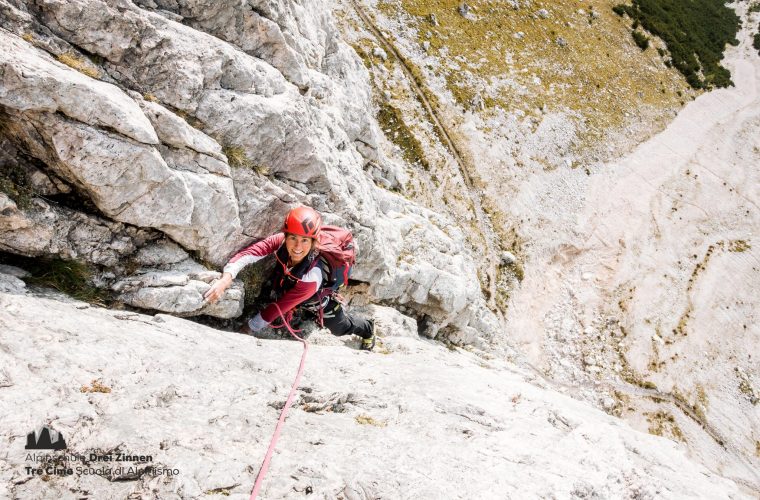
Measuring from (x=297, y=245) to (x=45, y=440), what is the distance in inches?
250

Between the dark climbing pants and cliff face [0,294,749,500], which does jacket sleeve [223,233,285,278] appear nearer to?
cliff face [0,294,749,500]

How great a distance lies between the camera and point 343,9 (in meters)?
37.2

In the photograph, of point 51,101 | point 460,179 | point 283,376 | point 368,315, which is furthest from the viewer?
point 460,179

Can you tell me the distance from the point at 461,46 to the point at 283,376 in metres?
40.1

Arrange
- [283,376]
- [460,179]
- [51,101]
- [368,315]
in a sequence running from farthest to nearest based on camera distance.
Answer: [460,179] < [368,315] < [283,376] < [51,101]

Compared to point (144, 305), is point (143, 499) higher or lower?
higher

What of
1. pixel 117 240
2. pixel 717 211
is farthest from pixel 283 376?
pixel 717 211

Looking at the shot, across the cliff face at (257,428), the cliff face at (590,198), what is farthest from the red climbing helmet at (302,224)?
the cliff face at (590,198)

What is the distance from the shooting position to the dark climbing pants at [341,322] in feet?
45.5

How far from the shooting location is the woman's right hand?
33.8 feet

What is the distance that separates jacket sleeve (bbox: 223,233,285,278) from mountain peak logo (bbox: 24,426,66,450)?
17.3 feet

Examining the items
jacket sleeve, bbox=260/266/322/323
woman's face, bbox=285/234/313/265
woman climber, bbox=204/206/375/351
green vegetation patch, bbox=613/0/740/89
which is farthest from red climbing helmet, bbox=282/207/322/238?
green vegetation patch, bbox=613/0/740/89

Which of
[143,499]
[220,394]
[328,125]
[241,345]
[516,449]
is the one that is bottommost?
[241,345]

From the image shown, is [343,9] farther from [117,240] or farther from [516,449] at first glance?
[516,449]
